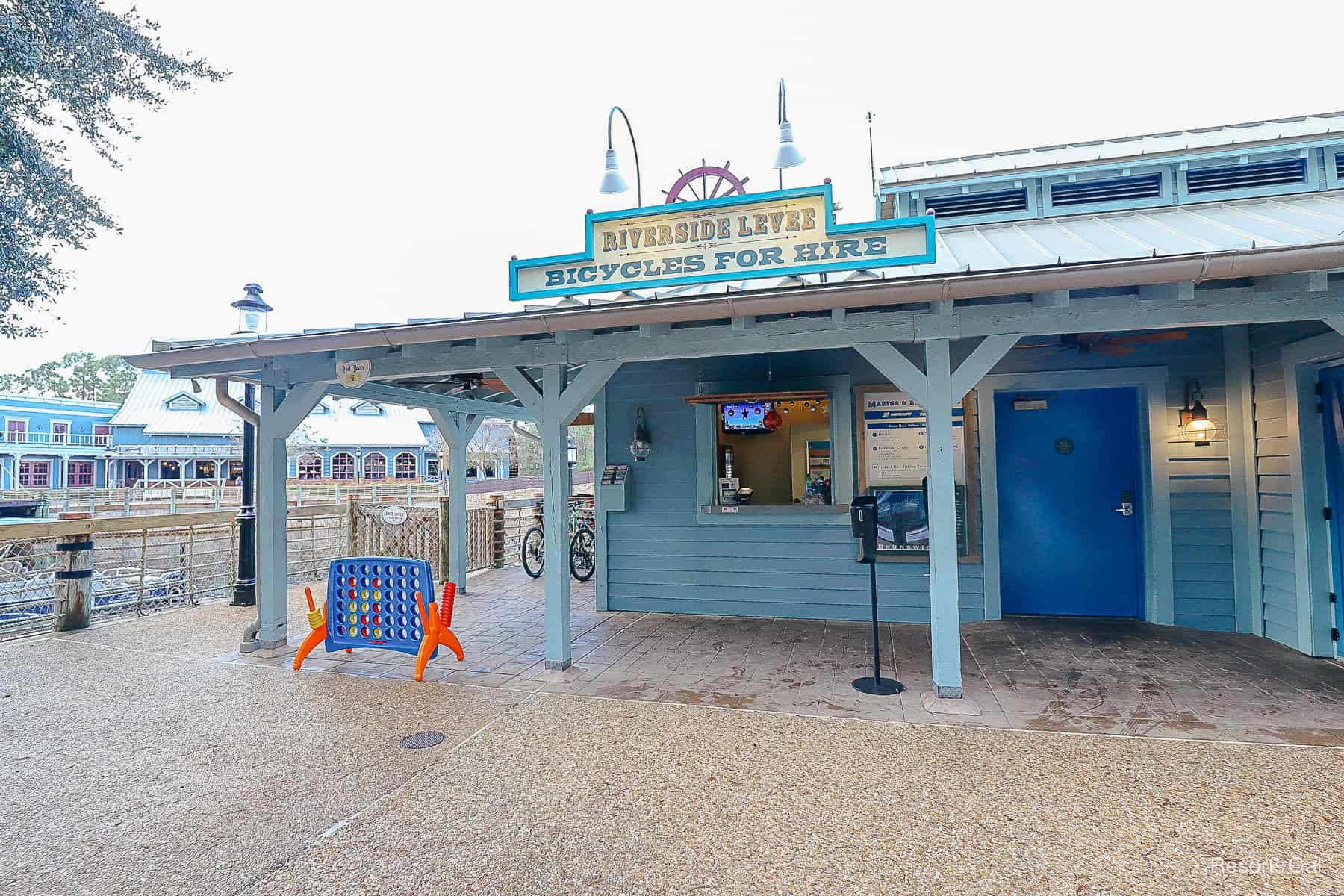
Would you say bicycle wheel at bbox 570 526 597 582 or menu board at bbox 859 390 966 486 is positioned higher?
menu board at bbox 859 390 966 486

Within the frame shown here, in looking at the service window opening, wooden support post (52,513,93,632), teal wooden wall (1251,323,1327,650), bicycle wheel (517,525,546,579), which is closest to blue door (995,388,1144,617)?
teal wooden wall (1251,323,1327,650)

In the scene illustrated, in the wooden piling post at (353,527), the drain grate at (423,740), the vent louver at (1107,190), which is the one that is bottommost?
the drain grate at (423,740)

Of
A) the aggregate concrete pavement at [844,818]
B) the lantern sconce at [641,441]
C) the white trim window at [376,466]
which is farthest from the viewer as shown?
the white trim window at [376,466]

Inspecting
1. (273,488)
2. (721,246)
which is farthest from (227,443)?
(721,246)

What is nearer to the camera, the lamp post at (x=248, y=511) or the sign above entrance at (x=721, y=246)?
the sign above entrance at (x=721, y=246)

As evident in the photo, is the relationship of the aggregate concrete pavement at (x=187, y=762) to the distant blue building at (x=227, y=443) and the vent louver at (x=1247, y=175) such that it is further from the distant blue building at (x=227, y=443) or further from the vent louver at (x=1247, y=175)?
the distant blue building at (x=227, y=443)

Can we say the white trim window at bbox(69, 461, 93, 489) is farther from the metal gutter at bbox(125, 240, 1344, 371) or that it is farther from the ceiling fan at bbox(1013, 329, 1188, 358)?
the ceiling fan at bbox(1013, 329, 1188, 358)

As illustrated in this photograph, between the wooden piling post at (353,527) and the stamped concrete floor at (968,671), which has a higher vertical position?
the wooden piling post at (353,527)

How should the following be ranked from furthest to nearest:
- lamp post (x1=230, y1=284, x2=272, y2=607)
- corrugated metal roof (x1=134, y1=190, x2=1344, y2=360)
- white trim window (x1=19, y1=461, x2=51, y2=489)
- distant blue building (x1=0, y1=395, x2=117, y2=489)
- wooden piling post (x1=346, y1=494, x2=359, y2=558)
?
white trim window (x1=19, y1=461, x2=51, y2=489), distant blue building (x1=0, y1=395, x2=117, y2=489), wooden piling post (x1=346, y1=494, x2=359, y2=558), lamp post (x1=230, y1=284, x2=272, y2=607), corrugated metal roof (x1=134, y1=190, x2=1344, y2=360)

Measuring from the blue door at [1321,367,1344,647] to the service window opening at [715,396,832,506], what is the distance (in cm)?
330

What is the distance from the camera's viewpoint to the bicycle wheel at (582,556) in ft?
28.5

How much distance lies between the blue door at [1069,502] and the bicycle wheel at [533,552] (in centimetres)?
565

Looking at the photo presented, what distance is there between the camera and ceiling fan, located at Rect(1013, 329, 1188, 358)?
5.09 meters

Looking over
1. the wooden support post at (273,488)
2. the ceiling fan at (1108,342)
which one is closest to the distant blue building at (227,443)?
the wooden support post at (273,488)
